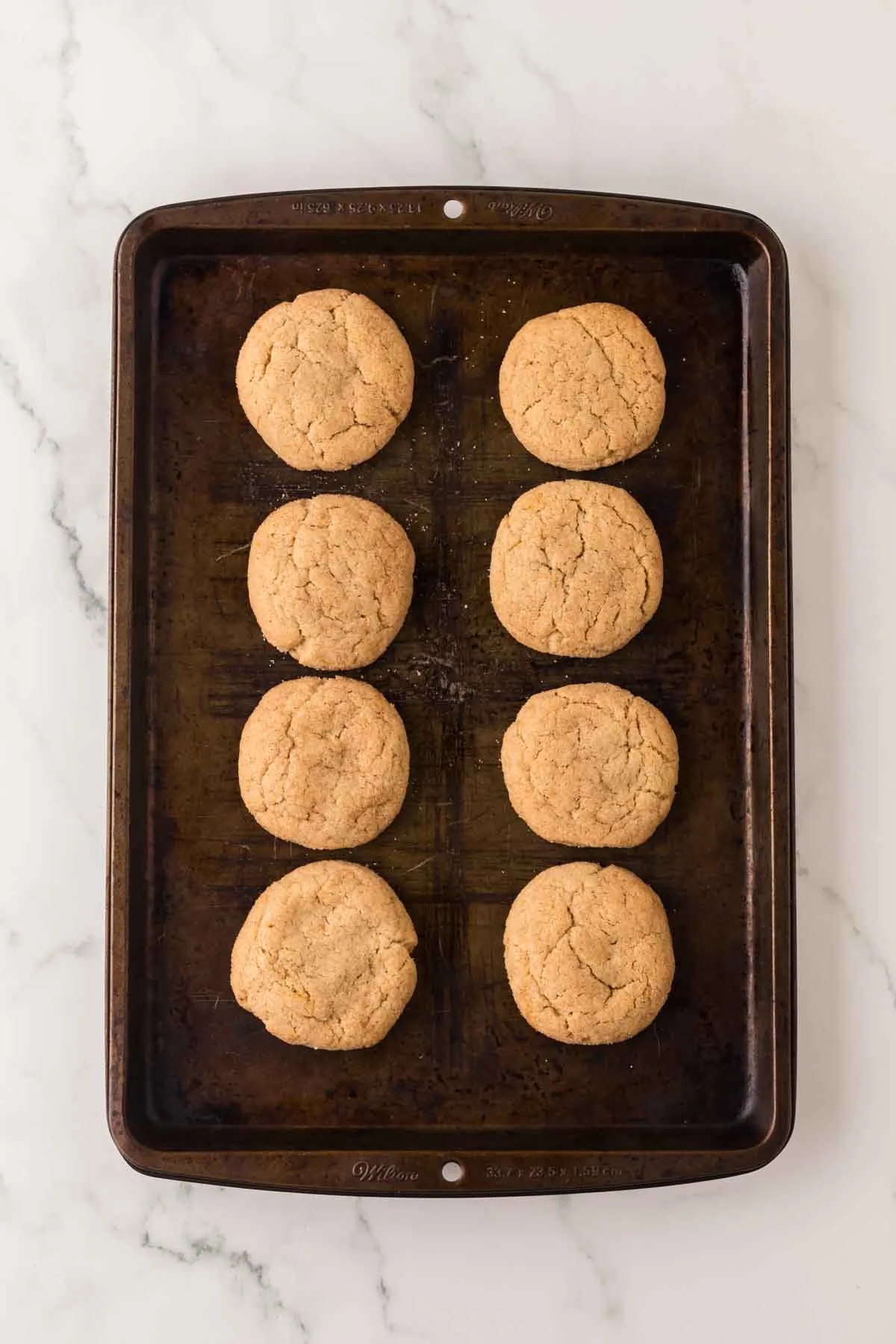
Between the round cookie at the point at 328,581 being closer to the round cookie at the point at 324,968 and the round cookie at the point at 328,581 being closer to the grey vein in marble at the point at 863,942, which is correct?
the round cookie at the point at 324,968

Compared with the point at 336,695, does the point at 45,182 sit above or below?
above

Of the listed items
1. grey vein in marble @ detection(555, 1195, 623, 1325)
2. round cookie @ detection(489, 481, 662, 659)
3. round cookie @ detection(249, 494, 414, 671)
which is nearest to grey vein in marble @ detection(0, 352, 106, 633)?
round cookie @ detection(249, 494, 414, 671)

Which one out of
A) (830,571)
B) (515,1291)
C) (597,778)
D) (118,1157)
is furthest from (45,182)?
(515,1291)

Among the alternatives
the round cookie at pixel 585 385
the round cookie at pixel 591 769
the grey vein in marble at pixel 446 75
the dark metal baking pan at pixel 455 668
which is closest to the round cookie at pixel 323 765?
the dark metal baking pan at pixel 455 668

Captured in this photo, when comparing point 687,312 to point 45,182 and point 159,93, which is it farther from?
point 45,182

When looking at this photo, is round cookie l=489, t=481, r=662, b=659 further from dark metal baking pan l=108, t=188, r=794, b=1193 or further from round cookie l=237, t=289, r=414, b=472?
round cookie l=237, t=289, r=414, b=472
